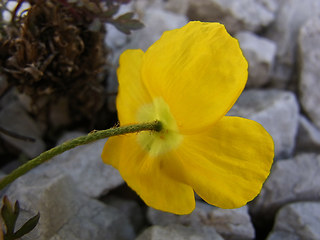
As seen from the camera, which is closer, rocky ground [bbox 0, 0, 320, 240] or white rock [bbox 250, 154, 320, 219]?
rocky ground [bbox 0, 0, 320, 240]

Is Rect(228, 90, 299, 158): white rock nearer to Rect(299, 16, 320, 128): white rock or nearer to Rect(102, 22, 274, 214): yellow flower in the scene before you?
Rect(299, 16, 320, 128): white rock

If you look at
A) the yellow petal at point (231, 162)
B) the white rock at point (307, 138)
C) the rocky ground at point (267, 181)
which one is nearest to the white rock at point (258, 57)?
the rocky ground at point (267, 181)

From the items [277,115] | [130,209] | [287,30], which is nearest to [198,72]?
[130,209]

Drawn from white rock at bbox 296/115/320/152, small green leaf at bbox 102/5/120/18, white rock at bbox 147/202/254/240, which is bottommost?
white rock at bbox 296/115/320/152

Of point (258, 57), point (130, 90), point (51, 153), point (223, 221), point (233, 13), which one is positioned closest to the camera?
point (51, 153)

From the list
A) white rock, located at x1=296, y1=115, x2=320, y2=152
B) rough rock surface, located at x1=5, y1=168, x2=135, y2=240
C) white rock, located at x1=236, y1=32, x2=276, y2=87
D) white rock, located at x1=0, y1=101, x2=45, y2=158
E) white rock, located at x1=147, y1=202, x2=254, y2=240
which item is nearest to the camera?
rough rock surface, located at x1=5, y1=168, x2=135, y2=240

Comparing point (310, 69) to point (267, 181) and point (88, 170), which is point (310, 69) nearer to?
point (267, 181)

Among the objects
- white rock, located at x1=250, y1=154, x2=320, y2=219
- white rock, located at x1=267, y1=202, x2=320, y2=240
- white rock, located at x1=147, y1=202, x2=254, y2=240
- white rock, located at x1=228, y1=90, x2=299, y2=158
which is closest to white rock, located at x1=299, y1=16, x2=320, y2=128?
white rock, located at x1=228, y1=90, x2=299, y2=158

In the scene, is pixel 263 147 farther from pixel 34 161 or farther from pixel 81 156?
pixel 81 156
